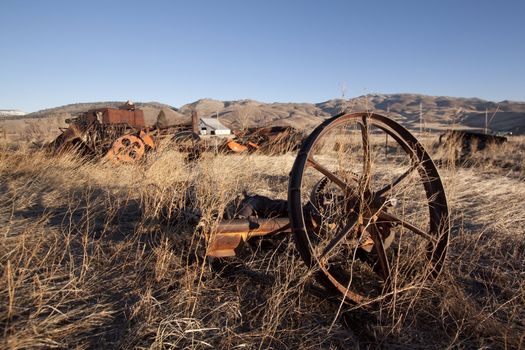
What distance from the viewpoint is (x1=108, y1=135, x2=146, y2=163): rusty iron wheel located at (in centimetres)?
614

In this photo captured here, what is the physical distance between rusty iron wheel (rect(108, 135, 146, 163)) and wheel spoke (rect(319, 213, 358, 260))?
16.3 ft

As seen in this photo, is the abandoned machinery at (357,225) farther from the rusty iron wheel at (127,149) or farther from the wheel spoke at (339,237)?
the rusty iron wheel at (127,149)

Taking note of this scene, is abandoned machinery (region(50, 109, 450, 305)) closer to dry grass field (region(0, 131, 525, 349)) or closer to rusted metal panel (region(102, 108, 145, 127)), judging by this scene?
dry grass field (region(0, 131, 525, 349))

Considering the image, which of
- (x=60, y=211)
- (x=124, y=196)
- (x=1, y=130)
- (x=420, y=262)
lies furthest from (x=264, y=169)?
(x=1, y=130)

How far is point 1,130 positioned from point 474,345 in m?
8.43

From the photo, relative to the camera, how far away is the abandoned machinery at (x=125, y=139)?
6.32 metres

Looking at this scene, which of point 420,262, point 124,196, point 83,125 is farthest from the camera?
point 83,125

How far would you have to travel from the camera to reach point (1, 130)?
6.58 metres

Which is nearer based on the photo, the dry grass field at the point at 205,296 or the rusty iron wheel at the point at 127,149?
the dry grass field at the point at 205,296

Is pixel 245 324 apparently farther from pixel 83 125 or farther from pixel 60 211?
pixel 83 125

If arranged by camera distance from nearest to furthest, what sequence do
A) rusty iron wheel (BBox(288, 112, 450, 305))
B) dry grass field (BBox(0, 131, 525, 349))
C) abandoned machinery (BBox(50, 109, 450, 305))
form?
dry grass field (BBox(0, 131, 525, 349)), abandoned machinery (BBox(50, 109, 450, 305)), rusty iron wheel (BBox(288, 112, 450, 305))

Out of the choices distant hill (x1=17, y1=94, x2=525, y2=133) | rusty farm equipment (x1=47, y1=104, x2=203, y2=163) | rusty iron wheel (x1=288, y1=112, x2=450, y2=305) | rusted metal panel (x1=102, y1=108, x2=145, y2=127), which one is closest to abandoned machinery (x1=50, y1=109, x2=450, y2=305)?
rusty iron wheel (x1=288, y1=112, x2=450, y2=305)

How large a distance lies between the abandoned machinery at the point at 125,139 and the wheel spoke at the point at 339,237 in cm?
342

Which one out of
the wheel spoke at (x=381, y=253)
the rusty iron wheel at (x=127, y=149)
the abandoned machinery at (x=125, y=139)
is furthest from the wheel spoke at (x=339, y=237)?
the rusty iron wheel at (x=127, y=149)
